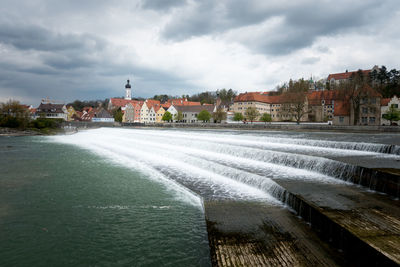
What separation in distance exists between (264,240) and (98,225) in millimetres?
3796

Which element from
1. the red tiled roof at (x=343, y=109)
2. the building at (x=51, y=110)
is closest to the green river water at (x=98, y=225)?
the red tiled roof at (x=343, y=109)

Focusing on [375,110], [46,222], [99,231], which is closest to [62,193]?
[46,222]

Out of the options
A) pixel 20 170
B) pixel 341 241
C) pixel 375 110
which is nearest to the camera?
pixel 341 241

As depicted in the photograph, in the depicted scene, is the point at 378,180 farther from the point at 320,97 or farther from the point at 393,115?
the point at 320,97

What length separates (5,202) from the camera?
24.5 feet

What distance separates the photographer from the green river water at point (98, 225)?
4590 millimetres

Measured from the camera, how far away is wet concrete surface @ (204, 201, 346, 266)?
375 cm

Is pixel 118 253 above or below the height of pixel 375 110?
below

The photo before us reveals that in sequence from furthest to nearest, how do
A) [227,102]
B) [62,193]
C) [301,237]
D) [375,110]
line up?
[227,102] → [375,110] → [62,193] → [301,237]

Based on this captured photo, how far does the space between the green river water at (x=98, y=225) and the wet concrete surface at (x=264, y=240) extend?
50cm

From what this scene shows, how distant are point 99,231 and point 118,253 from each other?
3.69 feet

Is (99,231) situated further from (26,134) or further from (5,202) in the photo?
(26,134)

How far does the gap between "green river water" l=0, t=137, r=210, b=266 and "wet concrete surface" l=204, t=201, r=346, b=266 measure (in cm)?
50

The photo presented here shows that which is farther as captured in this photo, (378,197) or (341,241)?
(378,197)
